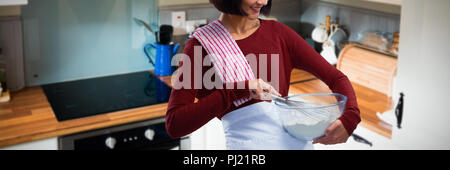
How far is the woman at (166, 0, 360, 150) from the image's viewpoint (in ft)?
2.38

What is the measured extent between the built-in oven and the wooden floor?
616 mm

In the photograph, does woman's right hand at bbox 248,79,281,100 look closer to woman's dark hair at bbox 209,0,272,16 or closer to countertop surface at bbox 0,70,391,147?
woman's dark hair at bbox 209,0,272,16

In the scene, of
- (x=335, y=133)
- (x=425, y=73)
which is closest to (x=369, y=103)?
(x=425, y=73)

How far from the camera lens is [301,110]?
2.31ft

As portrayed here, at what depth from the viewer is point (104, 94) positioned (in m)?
2.24

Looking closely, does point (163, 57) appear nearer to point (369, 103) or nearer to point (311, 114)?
point (369, 103)

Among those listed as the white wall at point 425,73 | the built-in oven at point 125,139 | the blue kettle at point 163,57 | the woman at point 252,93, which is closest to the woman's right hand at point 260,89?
the woman at point 252,93

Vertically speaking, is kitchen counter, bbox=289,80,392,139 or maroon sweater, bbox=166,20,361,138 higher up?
maroon sweater, bbox=166,20,361,138

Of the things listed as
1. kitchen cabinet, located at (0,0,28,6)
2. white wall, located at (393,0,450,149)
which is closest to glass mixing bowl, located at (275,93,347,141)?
white wall, located at (393,0,450,149)

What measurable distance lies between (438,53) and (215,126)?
1020mm

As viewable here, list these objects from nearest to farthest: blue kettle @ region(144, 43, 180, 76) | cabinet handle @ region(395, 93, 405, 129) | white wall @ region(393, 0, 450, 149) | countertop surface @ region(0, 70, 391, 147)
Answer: white wall @ region(393, 0, 450, 149)
cabinet handle @ region(395, 93, 405, 129)
countertop surface @ region(0, 70, 391, 147)
blue kettle @ region(144, 43, 180, 76)

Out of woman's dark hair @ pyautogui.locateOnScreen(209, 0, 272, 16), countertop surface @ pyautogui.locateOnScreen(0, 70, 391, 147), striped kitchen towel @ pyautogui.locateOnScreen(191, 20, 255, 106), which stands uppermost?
woman's dark hair @ pyautogui.locateOnScreen(209, 0, 272, 16)
